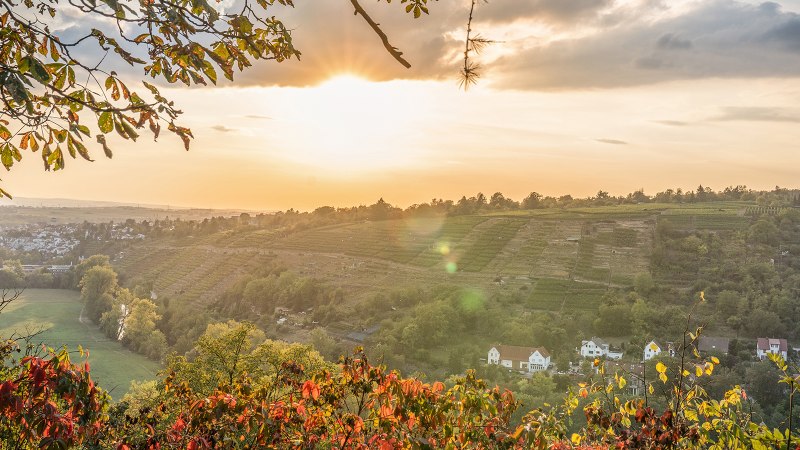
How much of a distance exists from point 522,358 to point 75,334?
116ft

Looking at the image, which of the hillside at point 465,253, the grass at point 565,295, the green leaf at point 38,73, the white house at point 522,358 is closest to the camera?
the green leaf at point 38,73

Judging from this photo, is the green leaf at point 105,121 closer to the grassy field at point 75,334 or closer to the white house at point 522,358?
the grassy field at point 75,334

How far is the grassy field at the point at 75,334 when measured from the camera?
37.7 m

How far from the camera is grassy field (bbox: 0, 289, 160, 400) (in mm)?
37719

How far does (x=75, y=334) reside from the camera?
1880 inches

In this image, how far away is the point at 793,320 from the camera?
41.4m

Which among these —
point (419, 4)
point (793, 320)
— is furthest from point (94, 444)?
point (793, 320)

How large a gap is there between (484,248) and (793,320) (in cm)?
2804

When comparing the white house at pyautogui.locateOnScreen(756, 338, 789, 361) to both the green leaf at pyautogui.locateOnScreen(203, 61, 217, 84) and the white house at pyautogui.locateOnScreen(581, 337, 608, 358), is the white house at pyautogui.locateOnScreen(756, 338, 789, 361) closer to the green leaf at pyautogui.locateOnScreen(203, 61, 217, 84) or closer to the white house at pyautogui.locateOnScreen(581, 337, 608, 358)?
the white house at pyautogui.locateOnScreen(581, 337, 608, 358)

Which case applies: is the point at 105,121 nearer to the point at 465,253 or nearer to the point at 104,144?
the point at 104,144

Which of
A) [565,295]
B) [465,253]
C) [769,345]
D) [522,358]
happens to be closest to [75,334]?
[522,358]

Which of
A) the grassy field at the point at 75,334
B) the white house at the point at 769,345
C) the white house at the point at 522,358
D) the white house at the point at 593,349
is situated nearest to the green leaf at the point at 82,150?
the grassy field at the point at 75,334

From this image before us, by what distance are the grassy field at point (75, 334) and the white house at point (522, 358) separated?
22495 mm

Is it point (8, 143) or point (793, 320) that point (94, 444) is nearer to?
point (8, 143)
